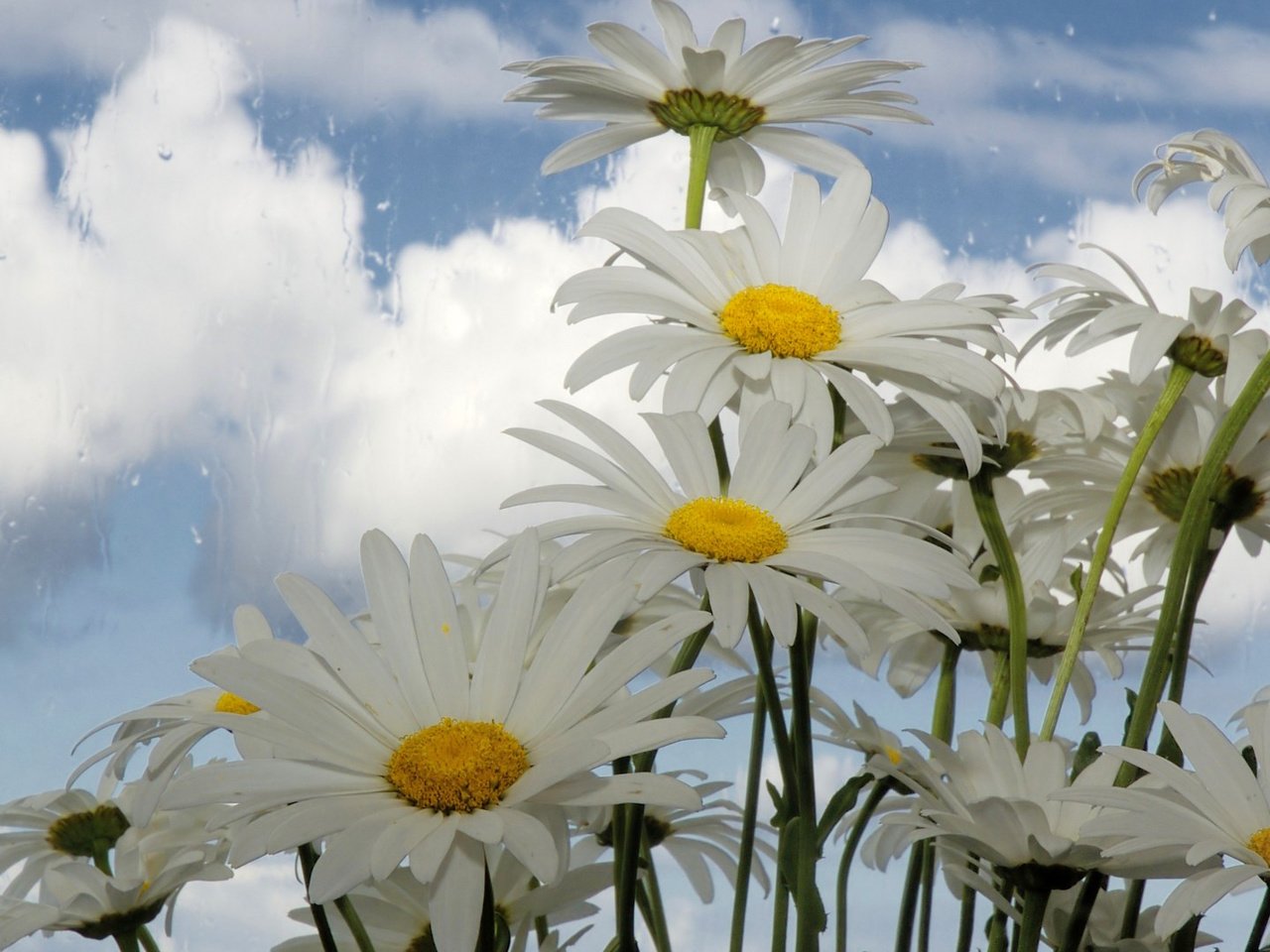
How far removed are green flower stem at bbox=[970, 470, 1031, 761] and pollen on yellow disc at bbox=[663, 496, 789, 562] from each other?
112 mm

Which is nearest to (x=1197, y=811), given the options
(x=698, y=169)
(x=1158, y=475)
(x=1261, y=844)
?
(x=1261, y=844)

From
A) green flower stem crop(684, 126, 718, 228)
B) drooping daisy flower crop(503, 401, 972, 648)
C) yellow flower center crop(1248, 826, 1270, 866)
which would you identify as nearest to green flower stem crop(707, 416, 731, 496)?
drooping daisy flower crop(503, 401, 972, 648)

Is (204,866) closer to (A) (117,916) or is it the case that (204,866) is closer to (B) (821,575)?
(A) (117,916)

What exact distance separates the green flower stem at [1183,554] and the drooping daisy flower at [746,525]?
0.27 feet

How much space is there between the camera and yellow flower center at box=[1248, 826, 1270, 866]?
18.3 inches

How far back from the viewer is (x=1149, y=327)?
604 mm

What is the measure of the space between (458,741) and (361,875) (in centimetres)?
7

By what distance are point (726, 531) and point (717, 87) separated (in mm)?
275

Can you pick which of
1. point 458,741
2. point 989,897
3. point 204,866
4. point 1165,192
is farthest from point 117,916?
point 1165,192

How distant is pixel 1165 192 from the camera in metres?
0.68

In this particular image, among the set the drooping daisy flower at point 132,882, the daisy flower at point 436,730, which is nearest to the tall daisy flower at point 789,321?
the daisy flower at point 436,730

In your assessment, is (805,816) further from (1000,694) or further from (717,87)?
(717,87)

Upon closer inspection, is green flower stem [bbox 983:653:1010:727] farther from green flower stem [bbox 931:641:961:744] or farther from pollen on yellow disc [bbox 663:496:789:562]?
pollen on yellow disc [bbox 663:496:789:562]

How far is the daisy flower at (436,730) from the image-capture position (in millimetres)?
374
